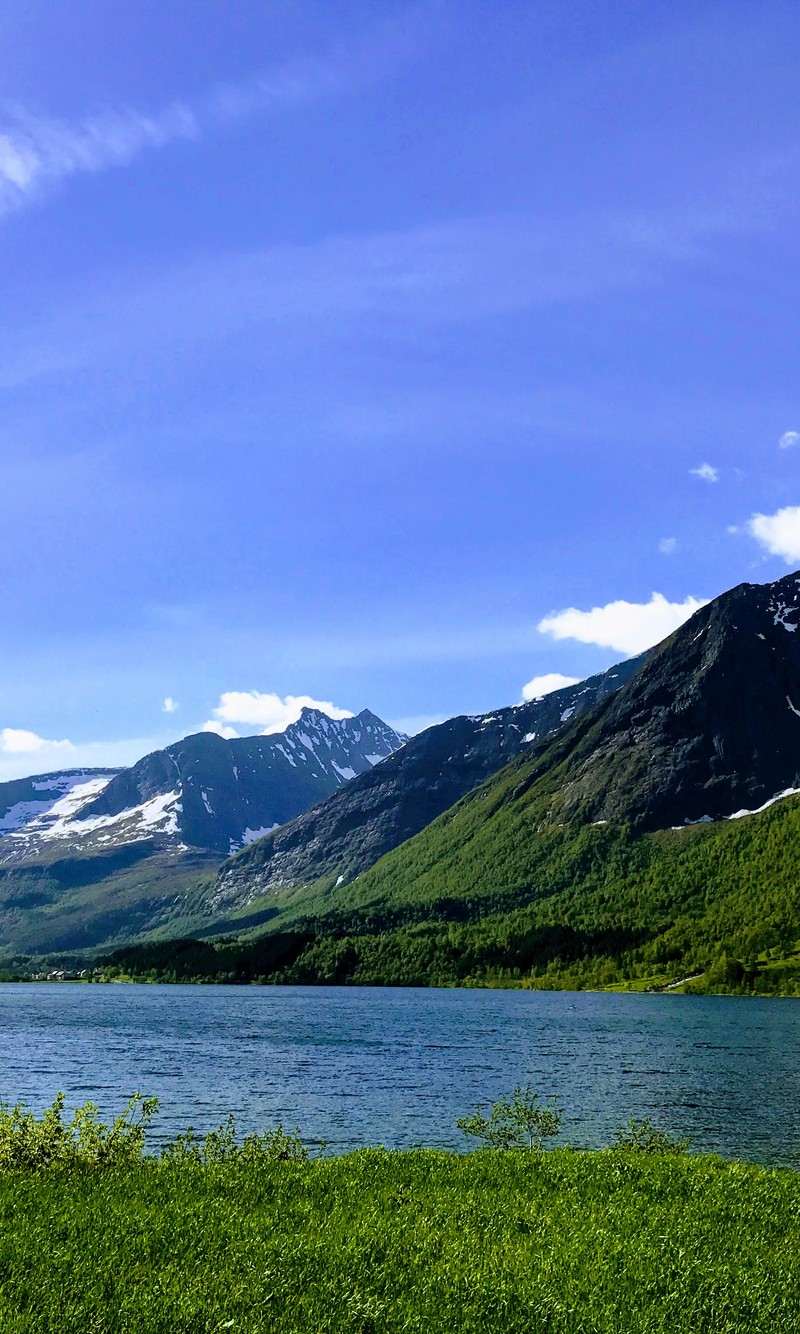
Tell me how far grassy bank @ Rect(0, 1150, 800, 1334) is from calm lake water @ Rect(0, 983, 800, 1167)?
3093cm

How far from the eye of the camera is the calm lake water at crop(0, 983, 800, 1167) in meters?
66.1

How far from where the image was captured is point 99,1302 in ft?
54.7

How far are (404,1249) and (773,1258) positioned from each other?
8.41 meters

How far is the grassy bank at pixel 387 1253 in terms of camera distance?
664 inches

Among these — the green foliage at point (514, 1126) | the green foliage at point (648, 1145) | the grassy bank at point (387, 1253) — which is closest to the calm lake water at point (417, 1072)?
the green foliage at point (514, 1126)

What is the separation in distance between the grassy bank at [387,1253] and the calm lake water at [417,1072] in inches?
1218

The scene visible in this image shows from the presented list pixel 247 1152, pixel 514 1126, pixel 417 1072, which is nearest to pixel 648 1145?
pixel 514 1126

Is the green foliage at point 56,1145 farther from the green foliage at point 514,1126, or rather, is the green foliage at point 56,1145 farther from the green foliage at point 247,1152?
the green foliage at point 514,1126

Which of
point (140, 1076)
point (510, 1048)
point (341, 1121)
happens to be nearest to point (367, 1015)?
point (510, 1048)

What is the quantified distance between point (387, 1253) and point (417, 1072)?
81.7 metres

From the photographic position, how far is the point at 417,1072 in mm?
97125

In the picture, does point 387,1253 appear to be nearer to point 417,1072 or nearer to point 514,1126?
point 514,1126

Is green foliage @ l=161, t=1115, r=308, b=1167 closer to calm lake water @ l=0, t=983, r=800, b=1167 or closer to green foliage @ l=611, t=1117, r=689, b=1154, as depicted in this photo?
green foliage @ l=611, t=1117, r=689, b=1154

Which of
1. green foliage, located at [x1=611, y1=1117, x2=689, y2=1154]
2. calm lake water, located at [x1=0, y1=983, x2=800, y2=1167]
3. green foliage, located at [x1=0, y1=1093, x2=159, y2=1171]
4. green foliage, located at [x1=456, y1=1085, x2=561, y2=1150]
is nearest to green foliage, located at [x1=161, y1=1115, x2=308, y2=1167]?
green foliage, located at [x1=0, y1=1093, x2=159, y2=1171]
